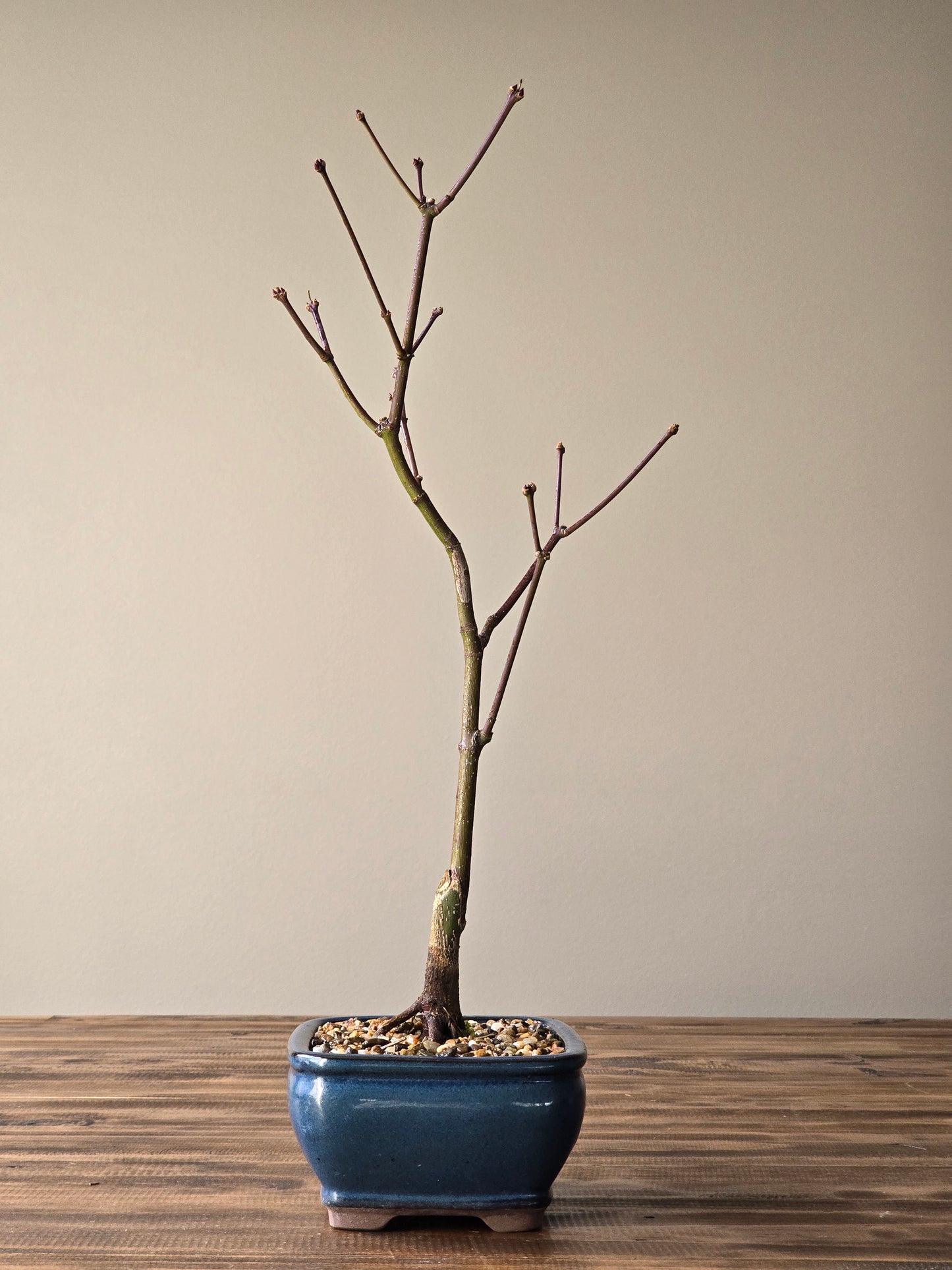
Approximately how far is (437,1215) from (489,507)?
1962mm

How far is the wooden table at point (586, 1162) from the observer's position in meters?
1.47

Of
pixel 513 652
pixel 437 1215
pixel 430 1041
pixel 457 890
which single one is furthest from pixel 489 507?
pixel 437 1215

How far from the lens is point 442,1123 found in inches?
55.6

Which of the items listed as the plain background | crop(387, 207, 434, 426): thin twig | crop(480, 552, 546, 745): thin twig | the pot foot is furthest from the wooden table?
crop(387, 207, 434, 426): thin twig

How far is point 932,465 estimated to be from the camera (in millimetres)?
3227

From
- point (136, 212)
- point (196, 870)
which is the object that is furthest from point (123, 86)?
point (196, 870)

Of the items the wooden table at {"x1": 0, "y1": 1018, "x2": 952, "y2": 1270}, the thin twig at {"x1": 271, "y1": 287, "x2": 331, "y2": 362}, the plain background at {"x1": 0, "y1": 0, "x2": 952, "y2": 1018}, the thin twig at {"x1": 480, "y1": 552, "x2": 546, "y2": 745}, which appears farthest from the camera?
the plain background at {"x1": 0, "y1": 0, "x2": 952, "y2": 1018}

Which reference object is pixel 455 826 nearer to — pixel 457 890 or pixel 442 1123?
pixel 457 890

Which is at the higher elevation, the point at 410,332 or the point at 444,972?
the point at 410,332

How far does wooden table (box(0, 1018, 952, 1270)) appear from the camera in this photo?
4.81 feet

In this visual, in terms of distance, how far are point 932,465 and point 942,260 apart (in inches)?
22.0

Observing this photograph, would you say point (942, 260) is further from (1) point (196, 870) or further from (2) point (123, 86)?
(1) point (196, 870)

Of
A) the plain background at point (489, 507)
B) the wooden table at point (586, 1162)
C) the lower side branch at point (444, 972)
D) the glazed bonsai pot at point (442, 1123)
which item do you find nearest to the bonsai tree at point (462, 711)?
the lower side branch at point (444, 972)

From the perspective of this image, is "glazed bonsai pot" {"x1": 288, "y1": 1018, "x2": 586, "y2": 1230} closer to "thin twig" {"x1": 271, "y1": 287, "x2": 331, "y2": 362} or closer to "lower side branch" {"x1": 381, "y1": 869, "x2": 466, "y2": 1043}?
"lower side branch" {"x1": 381, "y1": 869, "x2": 466, "y2": 1043}
